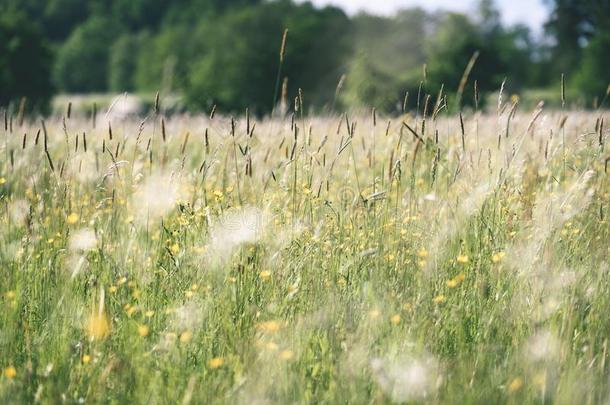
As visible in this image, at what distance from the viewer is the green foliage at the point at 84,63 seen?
87.3 m

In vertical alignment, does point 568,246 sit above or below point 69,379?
above

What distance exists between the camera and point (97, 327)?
2213 mm

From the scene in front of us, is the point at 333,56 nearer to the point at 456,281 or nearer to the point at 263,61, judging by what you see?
the point at 263,61

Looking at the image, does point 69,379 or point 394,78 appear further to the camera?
point 394,78

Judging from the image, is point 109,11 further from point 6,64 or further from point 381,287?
point 381,287

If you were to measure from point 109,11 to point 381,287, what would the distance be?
4795 inches

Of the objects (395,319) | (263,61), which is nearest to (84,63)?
(263,61)

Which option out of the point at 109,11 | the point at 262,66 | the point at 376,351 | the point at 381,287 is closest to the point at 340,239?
the point at 381,287

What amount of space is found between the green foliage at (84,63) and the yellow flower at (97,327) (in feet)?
295

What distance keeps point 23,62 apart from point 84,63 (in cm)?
5299

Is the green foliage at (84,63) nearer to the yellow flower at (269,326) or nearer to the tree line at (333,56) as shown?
the tree line at (333,56)

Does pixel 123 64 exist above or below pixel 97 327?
below

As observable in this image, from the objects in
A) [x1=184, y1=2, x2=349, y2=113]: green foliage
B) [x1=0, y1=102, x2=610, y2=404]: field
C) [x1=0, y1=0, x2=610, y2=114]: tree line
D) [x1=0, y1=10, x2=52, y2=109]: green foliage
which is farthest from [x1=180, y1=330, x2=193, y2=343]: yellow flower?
[x1=184, y1=2, x2=349, y2=113]: green foliage

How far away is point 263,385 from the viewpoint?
6.35 feet
